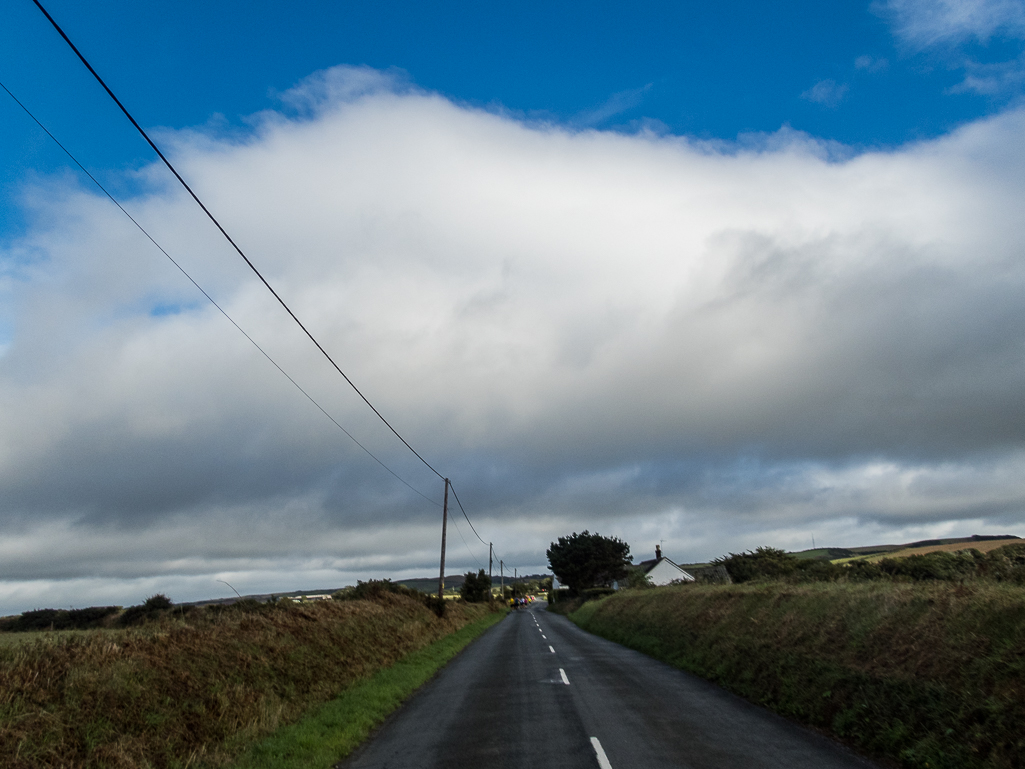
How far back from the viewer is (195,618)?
1470 cm

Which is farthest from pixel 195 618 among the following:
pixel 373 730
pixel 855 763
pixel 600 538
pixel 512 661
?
pixel 600 538

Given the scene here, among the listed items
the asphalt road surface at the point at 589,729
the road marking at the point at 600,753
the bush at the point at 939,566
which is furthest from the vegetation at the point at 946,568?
the road marking at the point at 600,753

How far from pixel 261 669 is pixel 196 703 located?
2.76m

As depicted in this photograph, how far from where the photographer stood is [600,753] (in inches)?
327

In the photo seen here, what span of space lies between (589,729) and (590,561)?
75.7m

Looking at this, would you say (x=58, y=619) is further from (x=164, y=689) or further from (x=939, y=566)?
(x=939, y=566)

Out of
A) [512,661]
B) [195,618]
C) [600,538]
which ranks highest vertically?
[600,538]

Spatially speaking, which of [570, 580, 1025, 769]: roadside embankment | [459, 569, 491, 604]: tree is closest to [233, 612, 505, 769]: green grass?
[570, 580, 1025, 769]: roadside embankment

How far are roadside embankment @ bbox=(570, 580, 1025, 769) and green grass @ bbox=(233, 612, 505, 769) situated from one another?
784 cm

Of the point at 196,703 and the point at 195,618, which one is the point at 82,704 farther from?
the point at 195,618

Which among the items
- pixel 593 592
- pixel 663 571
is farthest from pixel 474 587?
pixel 663 571

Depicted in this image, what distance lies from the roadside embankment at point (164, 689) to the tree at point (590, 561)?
69838mm

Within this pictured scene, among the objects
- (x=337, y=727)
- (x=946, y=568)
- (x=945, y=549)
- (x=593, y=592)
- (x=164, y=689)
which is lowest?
(x=337, y=727)

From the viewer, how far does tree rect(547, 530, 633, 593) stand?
82625 mm
